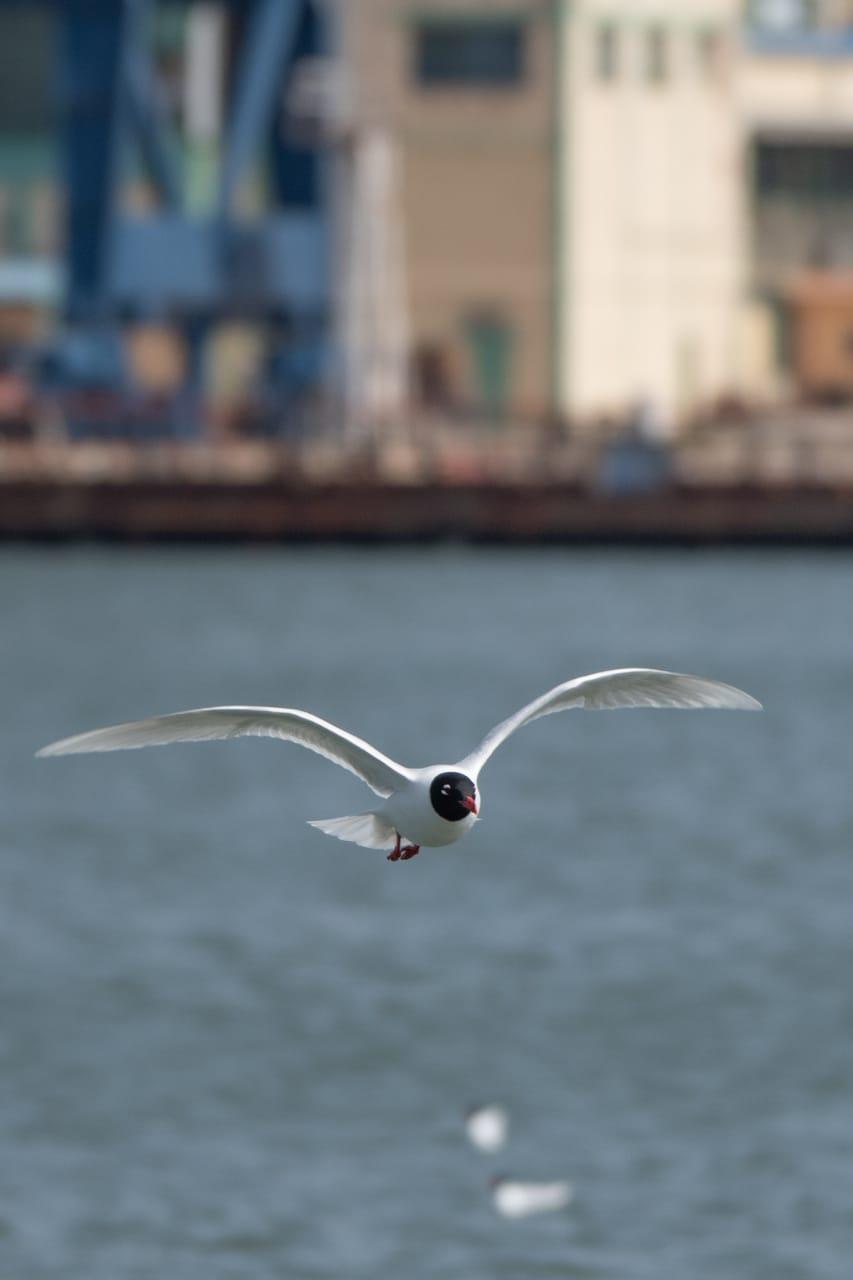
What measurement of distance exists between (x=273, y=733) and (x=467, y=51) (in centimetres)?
6701

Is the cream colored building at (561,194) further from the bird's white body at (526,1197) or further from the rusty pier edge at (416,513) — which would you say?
the bird's white body at (526,1197)

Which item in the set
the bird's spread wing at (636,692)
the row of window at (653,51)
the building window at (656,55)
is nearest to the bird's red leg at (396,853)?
the bird's spread wing at (636,692)

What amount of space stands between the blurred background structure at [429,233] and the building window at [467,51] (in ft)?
0.21

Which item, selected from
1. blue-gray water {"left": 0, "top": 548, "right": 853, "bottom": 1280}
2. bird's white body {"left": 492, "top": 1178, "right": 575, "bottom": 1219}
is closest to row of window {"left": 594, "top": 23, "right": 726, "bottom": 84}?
blue-gray water {"left": 0, "top": 548, "right": 853, "bottom": 1280}

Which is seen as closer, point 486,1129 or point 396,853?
point 396,853

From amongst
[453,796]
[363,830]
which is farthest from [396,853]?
[363,830]

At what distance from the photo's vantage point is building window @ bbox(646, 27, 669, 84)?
260 feet

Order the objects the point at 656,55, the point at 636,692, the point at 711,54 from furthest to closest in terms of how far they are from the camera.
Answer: the point at 711,54 → the point at 656,55 → the point at 636,692

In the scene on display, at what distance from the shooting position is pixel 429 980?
3453cm

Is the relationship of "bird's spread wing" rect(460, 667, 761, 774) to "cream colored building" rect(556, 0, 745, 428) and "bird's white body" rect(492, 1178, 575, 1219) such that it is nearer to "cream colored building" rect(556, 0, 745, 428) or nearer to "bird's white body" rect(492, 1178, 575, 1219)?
"bird's white body" rect(492, 1178, 575, 1219)

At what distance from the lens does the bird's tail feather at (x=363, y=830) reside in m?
12.0

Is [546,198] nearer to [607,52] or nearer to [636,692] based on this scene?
[607,52]

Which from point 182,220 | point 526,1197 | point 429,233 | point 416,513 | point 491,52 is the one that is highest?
point 491,52

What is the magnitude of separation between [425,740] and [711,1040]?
20734mm
